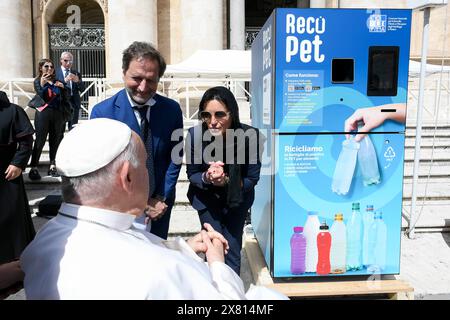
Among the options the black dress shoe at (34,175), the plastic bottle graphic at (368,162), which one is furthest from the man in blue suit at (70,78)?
the plastic bottle graphic at (368,162)

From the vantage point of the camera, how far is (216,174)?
268cm

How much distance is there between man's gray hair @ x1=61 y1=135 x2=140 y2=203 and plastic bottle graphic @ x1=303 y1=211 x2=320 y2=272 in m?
→ 2.07

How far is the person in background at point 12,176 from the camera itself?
11.5 ft

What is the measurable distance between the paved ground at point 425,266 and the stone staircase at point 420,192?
255 mm

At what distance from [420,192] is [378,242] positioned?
9.87ft

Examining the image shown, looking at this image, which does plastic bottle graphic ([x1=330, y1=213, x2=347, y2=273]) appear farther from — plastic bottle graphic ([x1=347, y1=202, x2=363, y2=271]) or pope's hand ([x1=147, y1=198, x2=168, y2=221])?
pope's hand ([x1=147, y1=198, x2=168, y2=221])

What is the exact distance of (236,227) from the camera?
303 cm

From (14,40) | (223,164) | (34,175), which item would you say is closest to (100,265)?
(223,164)

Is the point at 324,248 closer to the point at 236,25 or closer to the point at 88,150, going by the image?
the point at 88,150

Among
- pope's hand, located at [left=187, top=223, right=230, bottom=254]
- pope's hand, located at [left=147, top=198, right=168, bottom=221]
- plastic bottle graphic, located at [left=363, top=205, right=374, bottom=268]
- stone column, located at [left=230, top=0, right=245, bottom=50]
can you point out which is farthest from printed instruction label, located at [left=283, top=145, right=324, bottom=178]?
stone column, located at [left=230, top=0, right=245, bottom=50]

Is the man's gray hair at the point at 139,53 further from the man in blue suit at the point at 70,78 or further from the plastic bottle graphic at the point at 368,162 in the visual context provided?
the man in blue suit at the point at 70,78
